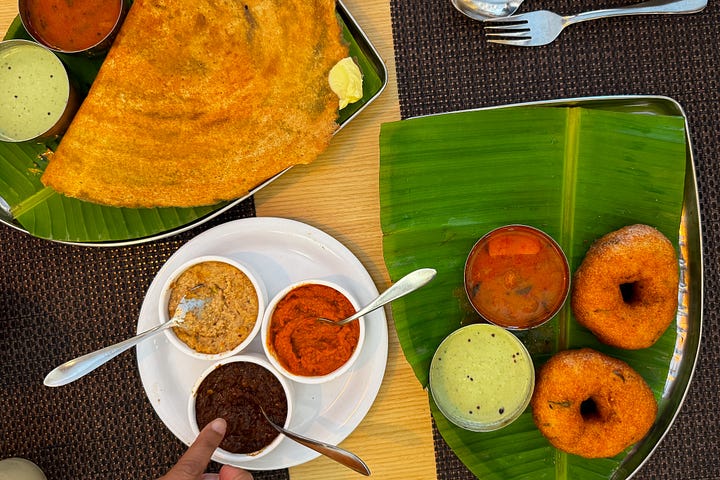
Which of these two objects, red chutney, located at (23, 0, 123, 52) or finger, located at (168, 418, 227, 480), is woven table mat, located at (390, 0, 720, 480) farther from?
red chutney, located at (23, 0, 123, 52)

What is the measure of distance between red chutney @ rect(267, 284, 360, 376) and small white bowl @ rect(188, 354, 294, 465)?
58 mm

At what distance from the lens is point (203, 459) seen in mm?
1928

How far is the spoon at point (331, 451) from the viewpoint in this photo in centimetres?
200

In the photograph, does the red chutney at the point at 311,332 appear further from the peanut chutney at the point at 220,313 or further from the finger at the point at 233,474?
the finger at the point at 233,474

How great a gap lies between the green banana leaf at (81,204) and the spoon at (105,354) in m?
0.31

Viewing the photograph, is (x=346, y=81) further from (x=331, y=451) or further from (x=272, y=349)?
(x=331, y=451)

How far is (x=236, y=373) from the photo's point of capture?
215cm

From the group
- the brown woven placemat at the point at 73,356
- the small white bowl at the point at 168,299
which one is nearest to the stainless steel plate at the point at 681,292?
the small white bowl at the point at 168,299

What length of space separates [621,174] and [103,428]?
7.27 feet

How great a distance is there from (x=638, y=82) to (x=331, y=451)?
1813 millimetres

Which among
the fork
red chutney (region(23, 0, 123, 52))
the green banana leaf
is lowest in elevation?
the green banana leaf

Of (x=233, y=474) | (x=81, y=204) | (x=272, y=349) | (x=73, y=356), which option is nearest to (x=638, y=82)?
(x=272, y=349)

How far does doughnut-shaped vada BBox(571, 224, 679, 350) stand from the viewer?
200cm

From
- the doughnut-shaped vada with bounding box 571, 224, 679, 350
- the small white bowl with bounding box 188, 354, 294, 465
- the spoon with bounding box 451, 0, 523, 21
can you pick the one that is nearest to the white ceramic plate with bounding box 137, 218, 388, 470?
the small white bowl with bounding box 188, 354, 294, 465
